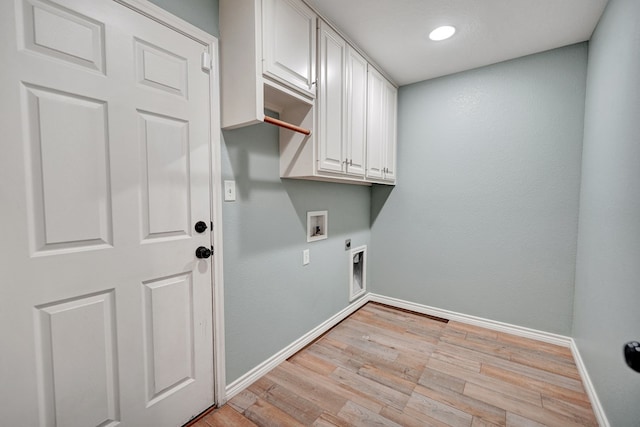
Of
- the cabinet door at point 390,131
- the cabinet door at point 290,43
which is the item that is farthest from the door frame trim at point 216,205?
the cabinet door at point 390,131

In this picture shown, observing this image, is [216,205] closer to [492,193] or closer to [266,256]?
[266,256]

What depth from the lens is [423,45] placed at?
2.16 m

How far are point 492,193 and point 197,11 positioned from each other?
8.48 ft

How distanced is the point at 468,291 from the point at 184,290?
97.9 inches

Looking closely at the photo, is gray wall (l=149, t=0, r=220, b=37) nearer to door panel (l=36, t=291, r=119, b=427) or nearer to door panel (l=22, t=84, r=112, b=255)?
door panel (l=22, t=84, r=112, b=255)

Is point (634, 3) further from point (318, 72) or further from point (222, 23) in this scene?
point (222, 23)

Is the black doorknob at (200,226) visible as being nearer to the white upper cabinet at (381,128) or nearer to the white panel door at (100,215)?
the white panel door at (100,215)

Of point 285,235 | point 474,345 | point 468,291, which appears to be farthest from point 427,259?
point 285,235

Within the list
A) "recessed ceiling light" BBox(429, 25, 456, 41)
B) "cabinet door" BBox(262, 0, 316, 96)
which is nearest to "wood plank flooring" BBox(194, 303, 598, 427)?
"cabinet door" BBox(262, 0, 316, 96)

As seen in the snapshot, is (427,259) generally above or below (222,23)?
below

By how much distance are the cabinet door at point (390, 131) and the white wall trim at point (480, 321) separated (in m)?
1.37

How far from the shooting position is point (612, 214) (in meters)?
1.47

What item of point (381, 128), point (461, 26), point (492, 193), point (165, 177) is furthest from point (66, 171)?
point (492, 193)

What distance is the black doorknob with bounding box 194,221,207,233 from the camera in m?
1.44
